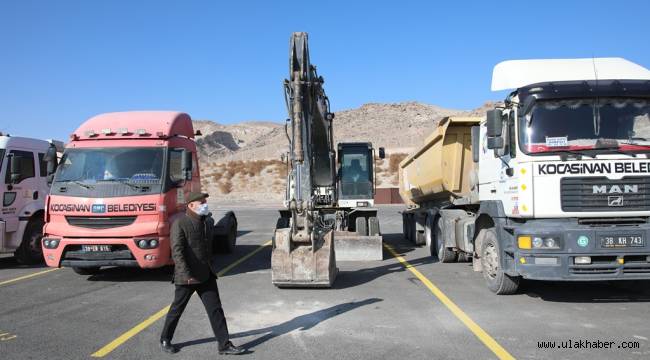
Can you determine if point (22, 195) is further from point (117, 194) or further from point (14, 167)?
point (117, 194)

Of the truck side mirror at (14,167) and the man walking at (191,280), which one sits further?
the truck side mirror at (14,167)

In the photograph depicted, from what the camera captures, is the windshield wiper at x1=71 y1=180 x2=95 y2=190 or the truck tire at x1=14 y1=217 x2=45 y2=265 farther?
the truck tire at x1=14 y1=217 x2=45 y2=265

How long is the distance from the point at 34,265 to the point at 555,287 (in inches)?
443

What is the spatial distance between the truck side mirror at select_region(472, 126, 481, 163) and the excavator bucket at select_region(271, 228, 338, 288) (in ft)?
11.3

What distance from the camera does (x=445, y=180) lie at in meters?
11.4

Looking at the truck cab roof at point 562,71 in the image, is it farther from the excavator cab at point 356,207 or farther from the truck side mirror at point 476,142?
the excavator cab at point 356,207

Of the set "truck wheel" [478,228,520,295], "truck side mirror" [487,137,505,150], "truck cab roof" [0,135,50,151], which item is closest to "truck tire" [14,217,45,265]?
"truck cab roof" [0,135,50,151]

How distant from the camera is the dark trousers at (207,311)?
17.4 ft

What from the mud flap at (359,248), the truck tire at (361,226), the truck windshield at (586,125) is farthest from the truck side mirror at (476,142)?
the truck tire at (361,226)

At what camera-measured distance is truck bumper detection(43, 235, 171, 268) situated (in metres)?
8.71

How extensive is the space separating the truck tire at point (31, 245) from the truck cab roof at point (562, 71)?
1039 cm

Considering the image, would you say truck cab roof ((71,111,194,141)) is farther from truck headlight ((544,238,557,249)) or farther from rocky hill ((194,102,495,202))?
rocky hill ((194,102,495,202))

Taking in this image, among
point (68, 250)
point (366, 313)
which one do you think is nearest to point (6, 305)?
point (68, 250)

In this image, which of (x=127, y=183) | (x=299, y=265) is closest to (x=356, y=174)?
(x=299, y=265)
